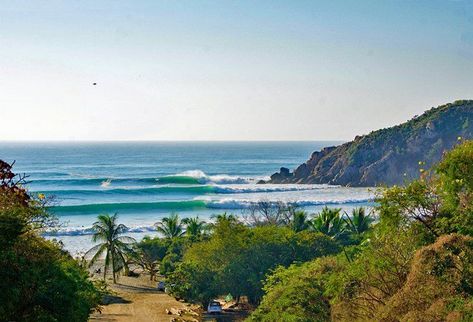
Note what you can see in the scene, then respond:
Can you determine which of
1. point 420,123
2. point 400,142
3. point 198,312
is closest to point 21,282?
point 198,312

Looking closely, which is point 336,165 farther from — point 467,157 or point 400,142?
point 467,157

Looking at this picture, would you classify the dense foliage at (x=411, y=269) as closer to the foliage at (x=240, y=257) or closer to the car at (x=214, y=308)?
the foliage at (x=240, y=257)

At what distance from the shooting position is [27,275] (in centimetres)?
1409

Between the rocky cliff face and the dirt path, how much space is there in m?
65.1

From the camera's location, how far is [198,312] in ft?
97.7

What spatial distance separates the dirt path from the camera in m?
29.3

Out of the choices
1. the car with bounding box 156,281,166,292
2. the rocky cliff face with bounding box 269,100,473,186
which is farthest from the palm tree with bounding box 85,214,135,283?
the rocky cliff face with bounding box 269,100,473,186

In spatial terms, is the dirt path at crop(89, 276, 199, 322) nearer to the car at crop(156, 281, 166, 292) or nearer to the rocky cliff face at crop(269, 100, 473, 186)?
the car at crop(156, 281, 166, 292)

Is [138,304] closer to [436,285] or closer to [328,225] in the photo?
[328,225]

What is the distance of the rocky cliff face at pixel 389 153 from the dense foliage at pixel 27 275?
84.6 meters

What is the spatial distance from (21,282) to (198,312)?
16879mm

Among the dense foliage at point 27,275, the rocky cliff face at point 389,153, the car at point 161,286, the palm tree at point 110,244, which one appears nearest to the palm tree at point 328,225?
the car at point 161,286

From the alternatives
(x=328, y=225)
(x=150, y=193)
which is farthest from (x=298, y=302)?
(x=150, y=193)

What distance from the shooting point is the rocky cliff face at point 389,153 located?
329 feet
